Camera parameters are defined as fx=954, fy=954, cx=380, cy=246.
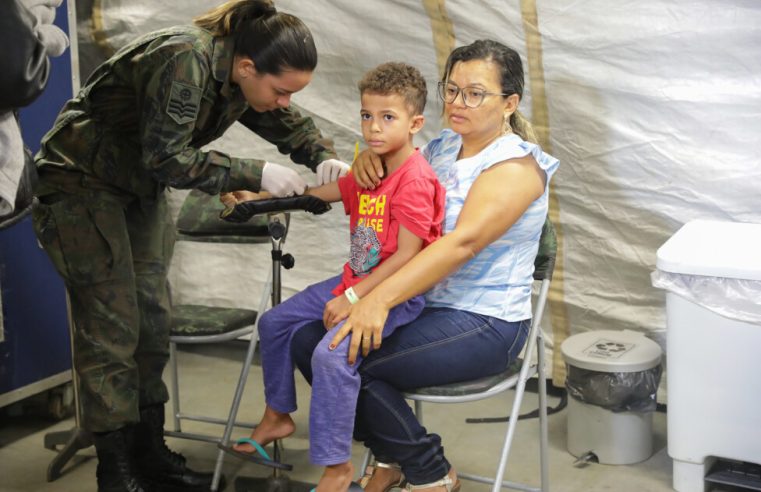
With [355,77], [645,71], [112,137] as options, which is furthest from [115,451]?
[645,71]

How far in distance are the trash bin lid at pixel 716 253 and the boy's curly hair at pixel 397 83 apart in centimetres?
93

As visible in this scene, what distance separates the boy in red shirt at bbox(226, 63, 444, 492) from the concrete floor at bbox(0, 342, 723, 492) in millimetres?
765

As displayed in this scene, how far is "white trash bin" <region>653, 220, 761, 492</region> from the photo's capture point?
2.73 meters

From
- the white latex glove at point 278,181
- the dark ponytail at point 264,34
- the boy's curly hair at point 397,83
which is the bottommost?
the white latex glove at point 278,181

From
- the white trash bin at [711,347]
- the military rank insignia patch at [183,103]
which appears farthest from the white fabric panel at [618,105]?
the military rank insignia patch at [183,103]

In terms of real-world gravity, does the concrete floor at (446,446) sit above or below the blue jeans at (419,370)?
below

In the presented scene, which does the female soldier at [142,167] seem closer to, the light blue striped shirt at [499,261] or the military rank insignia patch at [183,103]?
the military rank insignia patch at [183,103]

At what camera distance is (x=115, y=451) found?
2756 millimetres

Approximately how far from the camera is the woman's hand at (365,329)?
2.28m

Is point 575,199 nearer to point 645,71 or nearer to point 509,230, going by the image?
point 645,71

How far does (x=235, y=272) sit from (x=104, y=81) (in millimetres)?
1786

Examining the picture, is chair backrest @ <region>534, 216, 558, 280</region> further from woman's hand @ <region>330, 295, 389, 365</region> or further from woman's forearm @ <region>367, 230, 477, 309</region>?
woman's hand @ <region>330, 295, 389, 365</region>

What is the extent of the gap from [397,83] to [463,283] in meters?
0.53

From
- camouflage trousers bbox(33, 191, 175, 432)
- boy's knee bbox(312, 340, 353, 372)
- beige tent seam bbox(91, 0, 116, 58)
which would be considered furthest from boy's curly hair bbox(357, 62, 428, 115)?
beige tent seam bbox(91, 0, 116, 58)
